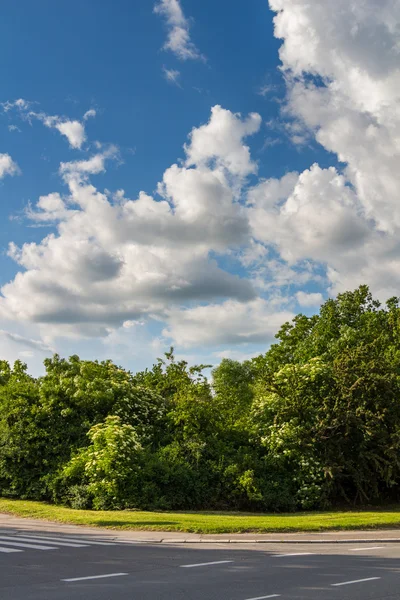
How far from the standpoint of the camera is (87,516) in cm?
2027

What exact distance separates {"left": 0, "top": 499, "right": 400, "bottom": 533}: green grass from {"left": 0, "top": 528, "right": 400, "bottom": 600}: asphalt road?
2.44 m

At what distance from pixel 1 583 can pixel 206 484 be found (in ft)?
53.0

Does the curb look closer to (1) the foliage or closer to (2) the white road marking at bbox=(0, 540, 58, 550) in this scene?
(2) the white road marking at bbox=(0, 540, 58, 550)

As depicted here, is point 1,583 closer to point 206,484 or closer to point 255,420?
point 206,484

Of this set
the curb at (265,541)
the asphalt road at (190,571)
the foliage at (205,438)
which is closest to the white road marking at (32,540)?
the asphalt road at (190,571)

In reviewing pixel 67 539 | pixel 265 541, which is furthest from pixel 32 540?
pixel 265 541

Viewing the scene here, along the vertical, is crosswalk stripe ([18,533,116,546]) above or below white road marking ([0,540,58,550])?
below

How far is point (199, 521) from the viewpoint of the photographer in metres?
19.2

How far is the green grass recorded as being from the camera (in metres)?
18.1

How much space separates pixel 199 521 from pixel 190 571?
8.58m

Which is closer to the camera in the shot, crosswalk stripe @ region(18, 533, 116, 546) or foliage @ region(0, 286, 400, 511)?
crosswalk stripe @ region(18, 533, 116, 546)

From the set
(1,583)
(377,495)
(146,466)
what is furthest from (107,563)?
(377,495)

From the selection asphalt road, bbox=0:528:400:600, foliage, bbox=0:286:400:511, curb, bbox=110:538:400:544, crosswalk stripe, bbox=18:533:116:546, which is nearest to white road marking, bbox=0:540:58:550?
asphalt road, bbox=0:528:400:600

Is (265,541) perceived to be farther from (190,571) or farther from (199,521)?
(190,571)
